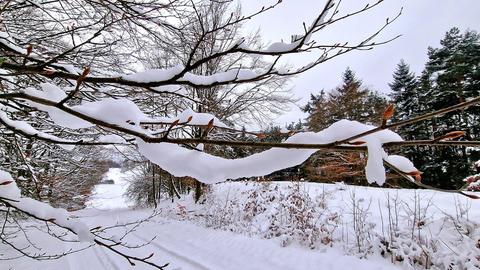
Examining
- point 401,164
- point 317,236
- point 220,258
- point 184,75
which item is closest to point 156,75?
point 184,75

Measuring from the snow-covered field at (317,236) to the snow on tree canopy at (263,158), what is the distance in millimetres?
2780

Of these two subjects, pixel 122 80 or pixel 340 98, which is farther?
pixel 340 98

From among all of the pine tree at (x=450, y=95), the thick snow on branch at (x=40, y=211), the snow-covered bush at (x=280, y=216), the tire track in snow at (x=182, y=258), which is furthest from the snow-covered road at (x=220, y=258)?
the pine tree at (x=450, y=95)

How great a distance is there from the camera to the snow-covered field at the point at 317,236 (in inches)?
167

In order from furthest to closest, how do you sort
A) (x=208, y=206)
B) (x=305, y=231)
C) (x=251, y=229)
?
(x=208, y=206) < (x=251, y=229) < (x=305, y=231)

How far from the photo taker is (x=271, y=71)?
1.09m

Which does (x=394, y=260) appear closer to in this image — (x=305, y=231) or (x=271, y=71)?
(x=305, y=231)

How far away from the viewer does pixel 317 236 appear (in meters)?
5.41

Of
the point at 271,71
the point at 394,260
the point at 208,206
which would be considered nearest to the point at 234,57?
the point at 208,206

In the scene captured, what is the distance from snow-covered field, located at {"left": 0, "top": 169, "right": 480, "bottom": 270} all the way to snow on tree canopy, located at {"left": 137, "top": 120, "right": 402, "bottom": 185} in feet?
9.12

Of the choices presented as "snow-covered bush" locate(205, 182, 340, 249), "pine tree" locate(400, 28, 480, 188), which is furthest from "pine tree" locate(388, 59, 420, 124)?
"snow-covered bush" locate(205, 182, 340, 249)

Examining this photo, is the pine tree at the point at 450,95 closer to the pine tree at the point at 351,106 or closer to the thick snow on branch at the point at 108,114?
the pine tree at the point at 351,106

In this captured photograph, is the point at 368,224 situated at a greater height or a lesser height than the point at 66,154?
lesser

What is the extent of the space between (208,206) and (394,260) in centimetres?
693
